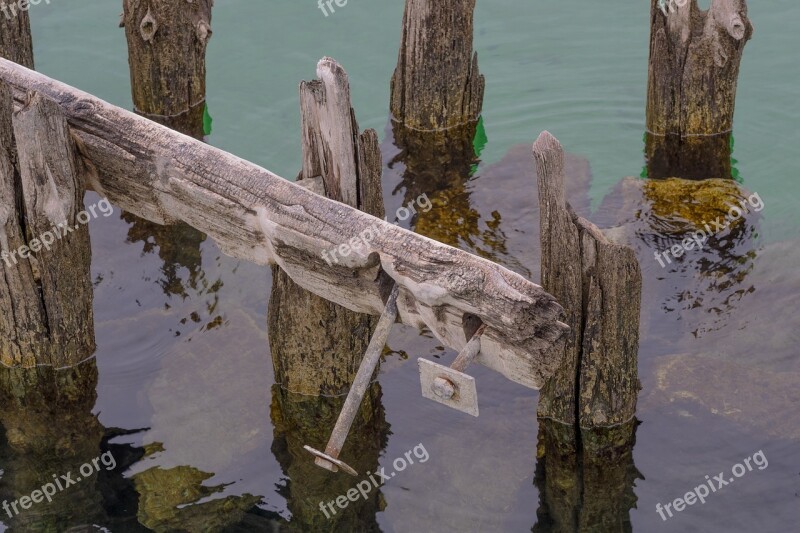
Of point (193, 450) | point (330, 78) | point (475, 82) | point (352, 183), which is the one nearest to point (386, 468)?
point (193, 450)

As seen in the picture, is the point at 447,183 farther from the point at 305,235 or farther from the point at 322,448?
the point at 305,235

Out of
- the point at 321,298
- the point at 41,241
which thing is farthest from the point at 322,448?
the point at 41,241

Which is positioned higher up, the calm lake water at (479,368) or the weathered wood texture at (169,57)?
the weathered wood texture at (169,57)

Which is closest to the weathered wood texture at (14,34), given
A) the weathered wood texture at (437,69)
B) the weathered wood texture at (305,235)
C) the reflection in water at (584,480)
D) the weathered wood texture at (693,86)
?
the weathered wood texture at (305,235)

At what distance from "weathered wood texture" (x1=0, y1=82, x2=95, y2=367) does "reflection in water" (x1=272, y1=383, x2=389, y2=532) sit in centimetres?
179

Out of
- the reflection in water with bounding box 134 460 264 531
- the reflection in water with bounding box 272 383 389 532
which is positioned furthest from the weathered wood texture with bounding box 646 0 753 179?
the reflection in water with bounding box 134 460 264 531

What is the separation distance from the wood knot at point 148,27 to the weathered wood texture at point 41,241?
333cm

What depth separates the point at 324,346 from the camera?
28.0 feet

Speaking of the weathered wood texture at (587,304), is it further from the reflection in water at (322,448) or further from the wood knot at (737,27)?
the wood knot at (737,27)

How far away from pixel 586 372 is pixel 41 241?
4125 mm

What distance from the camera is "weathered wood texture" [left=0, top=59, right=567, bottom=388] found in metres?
6.76

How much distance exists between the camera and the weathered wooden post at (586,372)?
746 centimetres

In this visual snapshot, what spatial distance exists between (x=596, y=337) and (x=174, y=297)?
4.35 metres

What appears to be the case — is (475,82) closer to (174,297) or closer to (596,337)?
(174,297)
